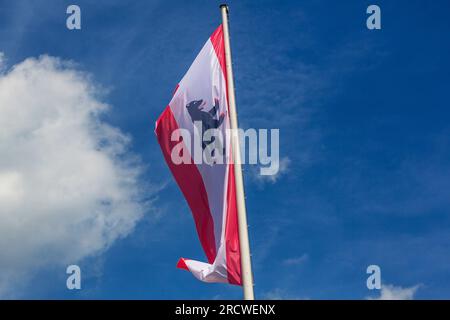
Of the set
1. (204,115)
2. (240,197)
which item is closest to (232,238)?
A: (240,197)

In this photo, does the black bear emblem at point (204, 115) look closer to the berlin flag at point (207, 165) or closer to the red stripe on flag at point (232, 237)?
the berlin flag at point (207, 165)

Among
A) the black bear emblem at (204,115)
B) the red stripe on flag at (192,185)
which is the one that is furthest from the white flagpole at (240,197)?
the red stripe on flag at (192,185)

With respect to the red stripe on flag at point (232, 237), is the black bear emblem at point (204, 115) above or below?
above

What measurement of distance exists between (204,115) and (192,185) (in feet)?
7.20

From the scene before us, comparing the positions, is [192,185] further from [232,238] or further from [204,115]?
[232,238]

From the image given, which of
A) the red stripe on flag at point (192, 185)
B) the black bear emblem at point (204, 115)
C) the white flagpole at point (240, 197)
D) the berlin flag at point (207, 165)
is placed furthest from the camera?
the black bear emblem at point (204, 115)

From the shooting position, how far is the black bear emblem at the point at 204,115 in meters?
17.6

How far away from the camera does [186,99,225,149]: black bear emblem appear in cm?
1757

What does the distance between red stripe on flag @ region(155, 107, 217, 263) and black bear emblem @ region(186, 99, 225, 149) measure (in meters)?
0.90
